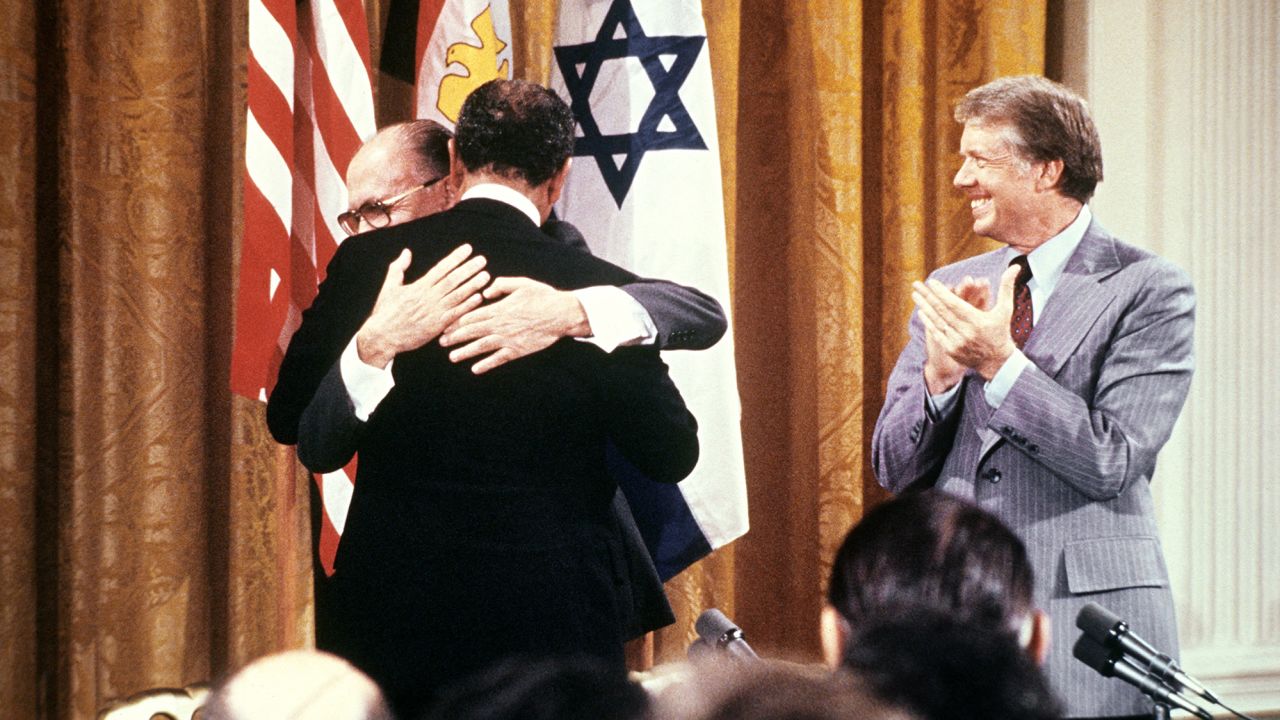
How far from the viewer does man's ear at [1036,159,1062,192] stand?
99.5 inches

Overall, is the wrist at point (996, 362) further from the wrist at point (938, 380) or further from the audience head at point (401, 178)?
→ the audience head at point (401, 178)

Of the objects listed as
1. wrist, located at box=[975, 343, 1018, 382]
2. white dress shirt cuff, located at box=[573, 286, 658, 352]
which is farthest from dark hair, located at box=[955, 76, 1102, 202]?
white dress shirt cuff, located at box=[573, 286, 658, 352]

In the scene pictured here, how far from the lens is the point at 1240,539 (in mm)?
3723

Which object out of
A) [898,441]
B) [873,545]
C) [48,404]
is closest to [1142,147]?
[898,441]

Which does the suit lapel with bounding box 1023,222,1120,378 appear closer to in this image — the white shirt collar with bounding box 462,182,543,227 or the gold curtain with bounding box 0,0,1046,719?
the white shirt collar with bounding box 462,182,543,227

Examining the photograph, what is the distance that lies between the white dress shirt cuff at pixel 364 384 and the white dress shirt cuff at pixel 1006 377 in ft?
3.63

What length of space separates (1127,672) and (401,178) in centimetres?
160

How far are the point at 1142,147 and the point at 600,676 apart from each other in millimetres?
3204

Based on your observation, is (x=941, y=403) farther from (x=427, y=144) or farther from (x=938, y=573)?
(x=938, y=573)

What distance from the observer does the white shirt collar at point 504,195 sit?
2361 millimetres

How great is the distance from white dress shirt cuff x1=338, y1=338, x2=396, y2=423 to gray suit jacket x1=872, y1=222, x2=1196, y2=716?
1.02m

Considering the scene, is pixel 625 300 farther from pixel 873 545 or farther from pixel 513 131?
pixel 873 545

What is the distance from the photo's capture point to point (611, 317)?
231 cm

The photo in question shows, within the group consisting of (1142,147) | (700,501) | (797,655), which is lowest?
(797,655)
